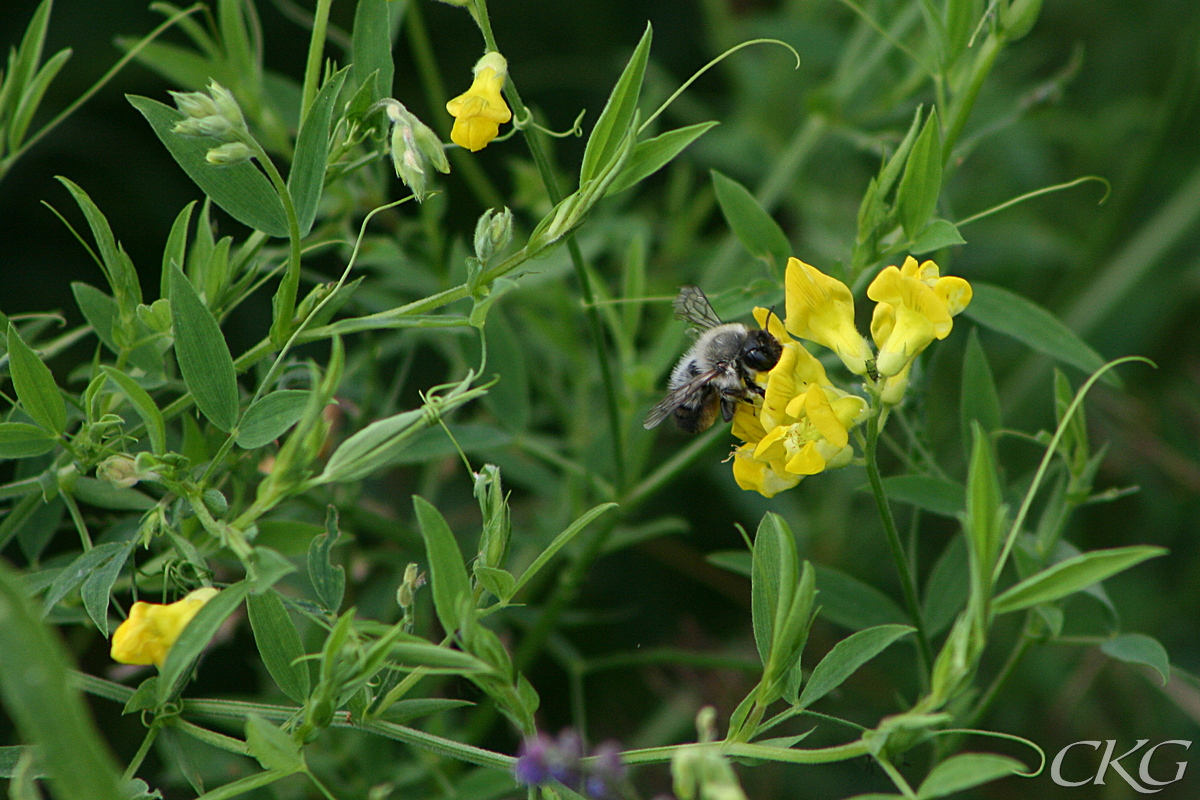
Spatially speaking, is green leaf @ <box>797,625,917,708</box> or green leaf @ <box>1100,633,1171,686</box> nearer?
green leaf @ <box>797,625,917,708</box>

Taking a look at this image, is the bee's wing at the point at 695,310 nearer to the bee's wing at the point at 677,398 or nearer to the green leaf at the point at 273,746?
the bee's wing at the point at 677,398

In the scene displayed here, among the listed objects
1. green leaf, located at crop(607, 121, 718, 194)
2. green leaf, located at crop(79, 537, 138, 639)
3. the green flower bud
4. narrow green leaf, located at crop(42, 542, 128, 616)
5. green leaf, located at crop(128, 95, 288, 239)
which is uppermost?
the green flower bud

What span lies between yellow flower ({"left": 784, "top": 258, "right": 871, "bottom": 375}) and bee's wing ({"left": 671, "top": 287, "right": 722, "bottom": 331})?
0.99 feet

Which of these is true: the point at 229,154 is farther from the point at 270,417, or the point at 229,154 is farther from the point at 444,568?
the point at 444,568

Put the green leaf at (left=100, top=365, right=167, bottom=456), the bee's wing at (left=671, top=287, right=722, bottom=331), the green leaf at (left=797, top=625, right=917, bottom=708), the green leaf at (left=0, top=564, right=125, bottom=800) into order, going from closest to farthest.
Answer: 1. the green leaf at (left=0, top=564, right=125, bottom=800)
2. the green leaf at (left=100, top=365, right=167, bottom=456)
3. the green leaf at (left=797, top=625, right=917, bottom=708)
4. the bee's wing at (left=671, top=287, right=722, bottom=331)

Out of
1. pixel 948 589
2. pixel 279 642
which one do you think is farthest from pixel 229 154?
pixel 948 589

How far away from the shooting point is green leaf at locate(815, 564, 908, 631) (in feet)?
4.29

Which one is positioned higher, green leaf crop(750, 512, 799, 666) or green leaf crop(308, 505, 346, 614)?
green leaf crop(308, 505, 346, 614)

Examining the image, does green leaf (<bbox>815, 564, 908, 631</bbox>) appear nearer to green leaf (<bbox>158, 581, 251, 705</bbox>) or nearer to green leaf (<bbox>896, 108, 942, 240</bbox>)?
green leaf (<bbox>896, 108, 942, 240</bbox>)

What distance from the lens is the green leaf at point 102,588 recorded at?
0.92m

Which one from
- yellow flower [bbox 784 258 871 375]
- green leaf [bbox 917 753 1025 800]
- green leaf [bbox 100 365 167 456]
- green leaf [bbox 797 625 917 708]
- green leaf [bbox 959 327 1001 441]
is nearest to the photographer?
green leaf [bbox 917 753 1025 800]

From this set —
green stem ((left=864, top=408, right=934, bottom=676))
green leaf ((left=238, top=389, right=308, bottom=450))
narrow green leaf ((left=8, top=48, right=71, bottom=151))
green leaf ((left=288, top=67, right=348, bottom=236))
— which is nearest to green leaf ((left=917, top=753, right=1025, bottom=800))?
green stem ((left=864, top=408, right=934, bottom=676))

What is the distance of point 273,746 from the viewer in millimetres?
866

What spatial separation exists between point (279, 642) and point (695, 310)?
2.38 feet
